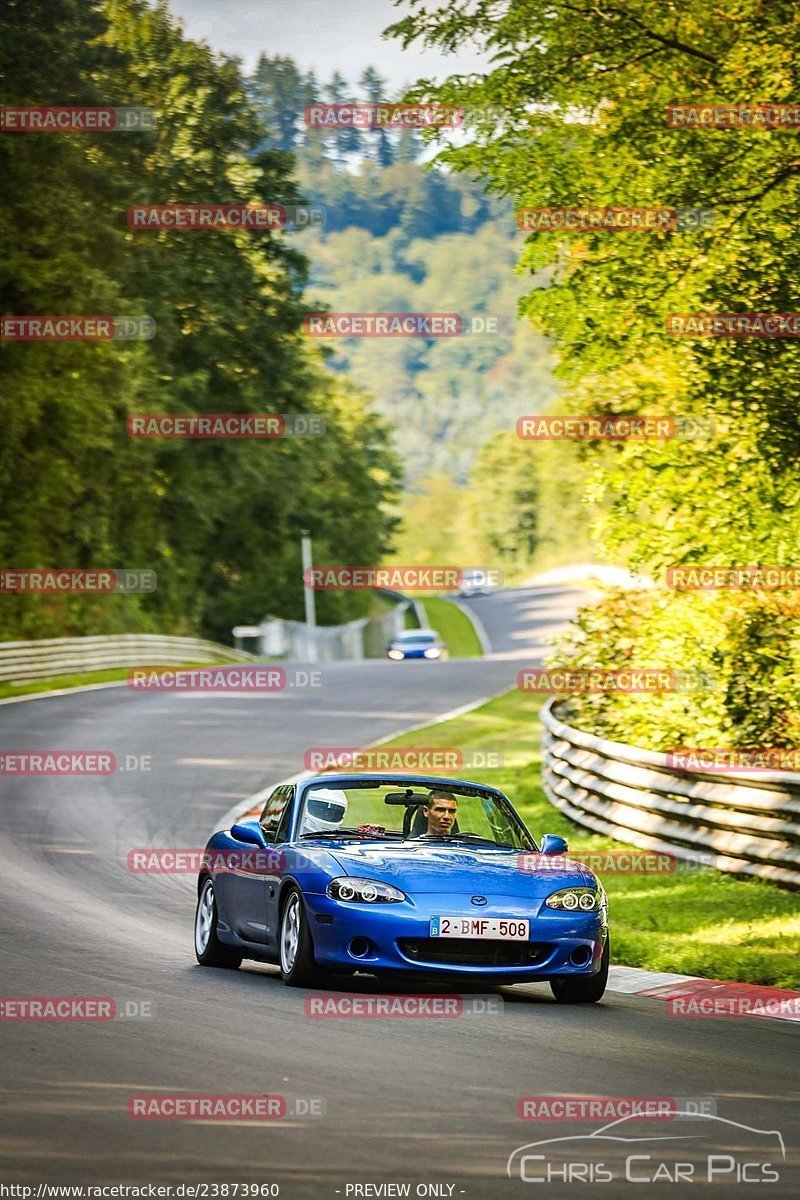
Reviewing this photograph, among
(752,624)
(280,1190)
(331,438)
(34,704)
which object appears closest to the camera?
(280,1190)

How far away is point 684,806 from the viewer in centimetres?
1525

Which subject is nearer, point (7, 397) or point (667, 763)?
point (667, 763)

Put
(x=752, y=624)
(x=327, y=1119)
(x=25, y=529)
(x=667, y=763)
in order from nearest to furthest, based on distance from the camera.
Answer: (x=327, y=1119) < (x=667, y=763) < (x=752, y=624) < (x=25, y=529)

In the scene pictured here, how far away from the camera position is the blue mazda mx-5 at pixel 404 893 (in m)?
9.32

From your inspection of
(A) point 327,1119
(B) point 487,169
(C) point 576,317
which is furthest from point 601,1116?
(B) point 487,169

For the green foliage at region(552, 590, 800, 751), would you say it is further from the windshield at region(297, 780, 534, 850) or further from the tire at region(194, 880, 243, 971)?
the tire at region(194, 880, 243, 971)

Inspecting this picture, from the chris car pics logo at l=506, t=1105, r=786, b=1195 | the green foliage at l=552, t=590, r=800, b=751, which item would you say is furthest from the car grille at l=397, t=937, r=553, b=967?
the green foliage at l=552, t=590, r=800, b=751

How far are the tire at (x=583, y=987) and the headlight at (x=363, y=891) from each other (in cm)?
108

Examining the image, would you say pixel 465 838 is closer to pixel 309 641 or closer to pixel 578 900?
pixel 578 900

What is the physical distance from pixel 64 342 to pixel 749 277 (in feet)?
100

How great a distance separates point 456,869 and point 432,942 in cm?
52

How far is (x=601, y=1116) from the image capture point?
21.0ft

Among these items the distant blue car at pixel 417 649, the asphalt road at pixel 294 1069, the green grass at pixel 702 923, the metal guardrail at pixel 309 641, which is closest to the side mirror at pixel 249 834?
the asphalt road at pixel 294 1069

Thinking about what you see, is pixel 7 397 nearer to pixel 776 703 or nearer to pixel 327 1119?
pixel 776 703
